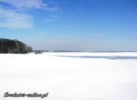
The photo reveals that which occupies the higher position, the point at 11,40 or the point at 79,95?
the point at 11,40

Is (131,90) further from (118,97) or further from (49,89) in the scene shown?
(49,89)

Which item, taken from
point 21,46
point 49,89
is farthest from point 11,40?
point 49,89

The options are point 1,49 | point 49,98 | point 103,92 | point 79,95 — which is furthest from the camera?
point 1,49

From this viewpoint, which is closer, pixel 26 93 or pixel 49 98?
pixel 49 98

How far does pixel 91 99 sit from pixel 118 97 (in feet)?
2.65

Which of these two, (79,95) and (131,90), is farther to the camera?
(131,90)

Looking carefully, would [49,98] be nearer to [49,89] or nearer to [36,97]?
[36,97]

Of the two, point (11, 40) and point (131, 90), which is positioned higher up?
point (11, 40)

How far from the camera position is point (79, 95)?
4828mm

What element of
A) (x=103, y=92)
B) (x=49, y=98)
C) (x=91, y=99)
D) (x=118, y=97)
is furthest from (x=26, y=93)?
(x=118, y=97)

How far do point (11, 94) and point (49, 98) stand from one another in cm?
112

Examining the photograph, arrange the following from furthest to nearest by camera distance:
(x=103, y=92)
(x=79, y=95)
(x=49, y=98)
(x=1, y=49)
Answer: (x=1, y=49), (x=103, y=92), (x=79, y=95), (x=49, y=98)

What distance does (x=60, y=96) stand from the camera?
185 inches

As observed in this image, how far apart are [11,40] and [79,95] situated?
6564 centimetres
